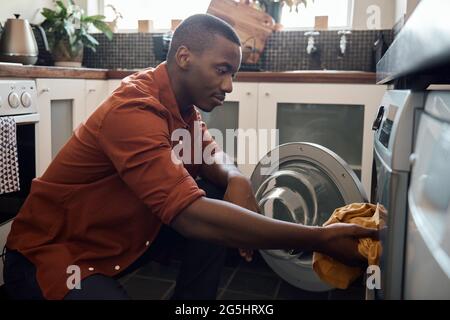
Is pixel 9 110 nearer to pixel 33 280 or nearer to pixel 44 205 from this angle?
pixel 44 205

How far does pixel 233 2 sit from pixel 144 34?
677mm

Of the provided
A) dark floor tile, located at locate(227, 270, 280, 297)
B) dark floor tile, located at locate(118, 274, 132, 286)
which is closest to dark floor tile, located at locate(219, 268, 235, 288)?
dark floor tile, located at locate(227, 270, 280, 297)

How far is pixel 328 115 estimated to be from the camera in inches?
84.6

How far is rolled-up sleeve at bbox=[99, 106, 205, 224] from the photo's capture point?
90 cm

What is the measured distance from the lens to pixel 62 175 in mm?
1121

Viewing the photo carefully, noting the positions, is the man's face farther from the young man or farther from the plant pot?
the plant pot

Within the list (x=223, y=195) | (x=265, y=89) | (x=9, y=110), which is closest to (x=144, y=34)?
(x=265, y=89)

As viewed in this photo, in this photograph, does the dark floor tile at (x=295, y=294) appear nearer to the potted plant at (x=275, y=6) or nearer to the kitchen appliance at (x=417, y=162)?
the kitchen appliance at (x=417, y=162)

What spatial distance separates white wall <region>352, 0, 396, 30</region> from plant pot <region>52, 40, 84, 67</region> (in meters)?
1.56

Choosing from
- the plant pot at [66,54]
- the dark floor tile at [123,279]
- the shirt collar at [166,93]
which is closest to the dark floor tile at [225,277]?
the dark floor tile at [123,279]

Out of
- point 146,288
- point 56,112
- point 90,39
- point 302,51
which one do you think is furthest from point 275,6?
point 146,288

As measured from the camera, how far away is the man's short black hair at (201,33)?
113 cm

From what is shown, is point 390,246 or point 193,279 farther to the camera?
point 193,279

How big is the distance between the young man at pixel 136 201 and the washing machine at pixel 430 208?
0.25m
